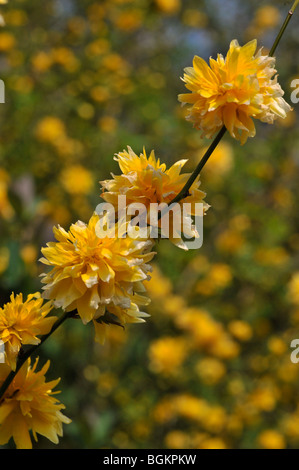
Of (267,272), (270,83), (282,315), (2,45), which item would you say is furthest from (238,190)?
(270,83)

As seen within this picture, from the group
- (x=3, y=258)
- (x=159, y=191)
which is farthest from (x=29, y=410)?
(x=3, y=258)

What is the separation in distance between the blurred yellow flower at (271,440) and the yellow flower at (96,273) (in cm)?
154

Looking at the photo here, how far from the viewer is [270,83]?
0.55 meters

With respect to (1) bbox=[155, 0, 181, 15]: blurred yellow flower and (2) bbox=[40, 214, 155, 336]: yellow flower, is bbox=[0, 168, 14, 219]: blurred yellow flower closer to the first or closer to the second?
(1) bbox=[155, 0, 181, 15]: blurred yellow flower

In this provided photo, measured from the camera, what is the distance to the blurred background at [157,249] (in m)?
1.93

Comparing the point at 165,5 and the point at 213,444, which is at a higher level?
the point at 165,5

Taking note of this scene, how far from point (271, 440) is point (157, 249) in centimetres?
79

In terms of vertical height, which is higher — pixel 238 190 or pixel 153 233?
pixel 238 190

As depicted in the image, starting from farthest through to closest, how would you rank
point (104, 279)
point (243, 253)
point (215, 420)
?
1. point (243, 253)
2. point (215, 420)
3. point (104, 279)

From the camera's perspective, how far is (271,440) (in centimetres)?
187

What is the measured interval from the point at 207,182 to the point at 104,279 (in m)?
1.84

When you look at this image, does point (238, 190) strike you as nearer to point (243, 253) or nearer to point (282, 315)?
point (243, 253)

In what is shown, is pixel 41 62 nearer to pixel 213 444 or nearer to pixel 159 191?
pixel 213 444

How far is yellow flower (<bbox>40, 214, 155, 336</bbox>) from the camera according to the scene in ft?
1.65
